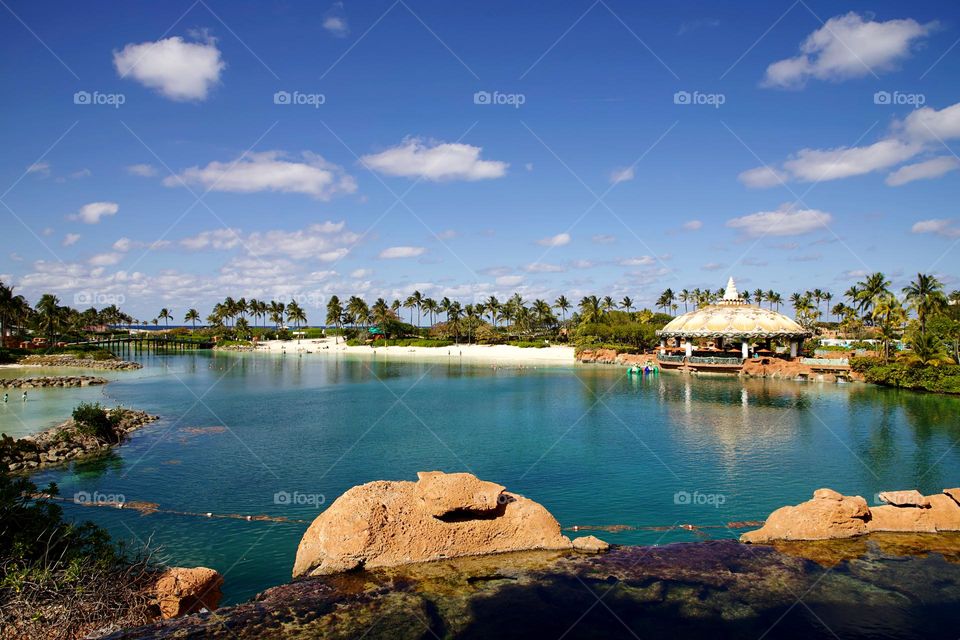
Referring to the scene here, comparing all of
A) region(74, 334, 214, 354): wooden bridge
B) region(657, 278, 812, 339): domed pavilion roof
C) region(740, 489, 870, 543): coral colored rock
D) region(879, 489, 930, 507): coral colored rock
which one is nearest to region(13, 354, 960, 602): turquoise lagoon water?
region(740, 489, 870, 543): coral colored rock

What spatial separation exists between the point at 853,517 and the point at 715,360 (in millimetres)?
70030

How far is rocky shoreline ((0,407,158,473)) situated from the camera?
28406mm

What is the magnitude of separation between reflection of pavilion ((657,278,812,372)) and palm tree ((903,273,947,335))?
56.9 ft

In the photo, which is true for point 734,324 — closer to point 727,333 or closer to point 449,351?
point 727,333

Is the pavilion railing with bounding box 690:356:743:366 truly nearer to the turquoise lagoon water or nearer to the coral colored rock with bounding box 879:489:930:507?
the turquoise lagoon water

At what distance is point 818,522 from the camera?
18.4 meters

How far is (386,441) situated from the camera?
3616 centimetres

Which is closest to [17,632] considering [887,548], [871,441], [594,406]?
[887,548]

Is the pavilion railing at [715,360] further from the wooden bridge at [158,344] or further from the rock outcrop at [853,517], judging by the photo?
the wooden bridge at [158,344]

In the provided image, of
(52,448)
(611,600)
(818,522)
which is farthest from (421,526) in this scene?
(52,448)

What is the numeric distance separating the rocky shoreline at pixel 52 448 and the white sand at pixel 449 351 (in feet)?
264

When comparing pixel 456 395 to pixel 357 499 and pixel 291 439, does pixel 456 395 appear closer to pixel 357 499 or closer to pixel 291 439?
pixel 291 439

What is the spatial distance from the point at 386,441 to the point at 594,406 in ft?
75.6

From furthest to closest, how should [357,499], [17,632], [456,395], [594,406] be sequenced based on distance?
1. [456,395]
2. [594,406]
3. [357,499]
4. [17,632]
